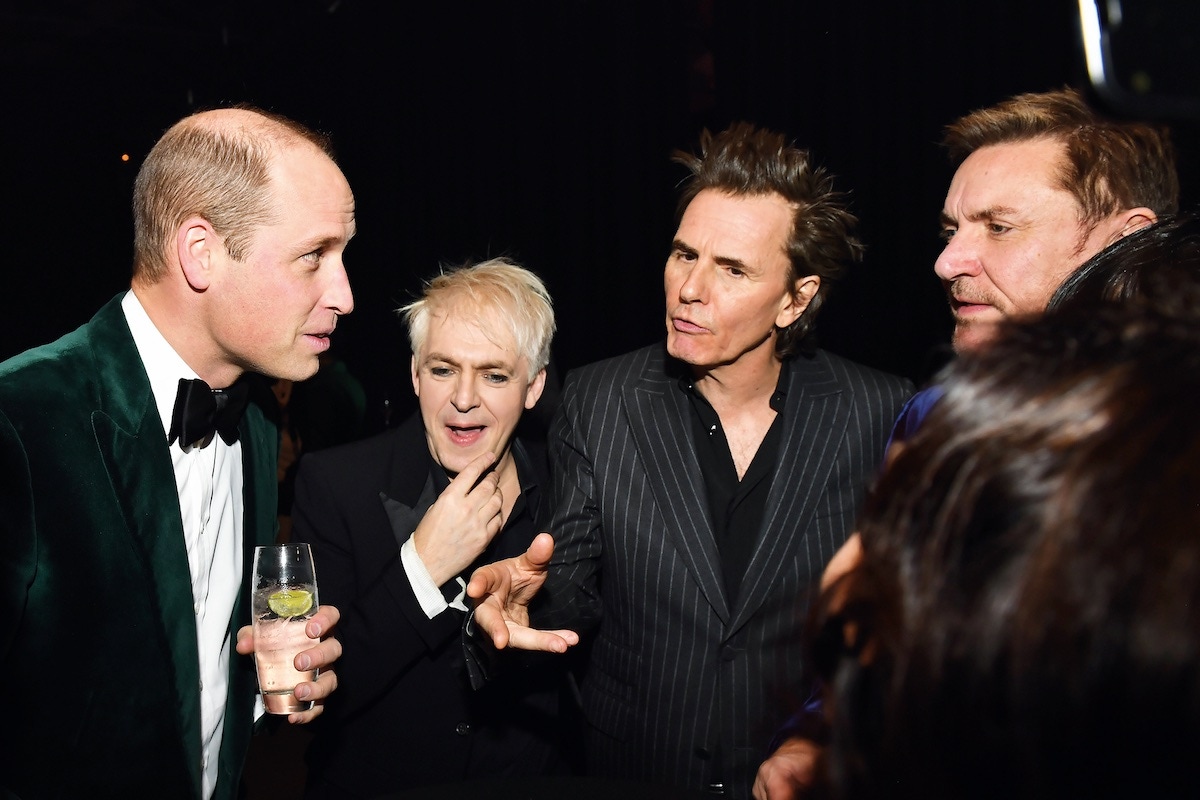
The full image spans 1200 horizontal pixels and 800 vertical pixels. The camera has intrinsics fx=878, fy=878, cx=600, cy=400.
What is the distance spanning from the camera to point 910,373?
3.02 metres

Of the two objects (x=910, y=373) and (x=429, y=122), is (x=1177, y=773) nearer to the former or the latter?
(x=910, y=373)

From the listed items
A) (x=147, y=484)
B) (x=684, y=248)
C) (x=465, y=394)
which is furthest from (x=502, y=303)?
(x=147, y=484)

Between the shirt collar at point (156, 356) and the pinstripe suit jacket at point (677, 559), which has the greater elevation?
the shirt collar at point (156, 356)

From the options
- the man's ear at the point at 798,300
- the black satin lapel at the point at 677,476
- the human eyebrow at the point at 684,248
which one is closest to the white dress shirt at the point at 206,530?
the black satin lapel at the point at 677,476

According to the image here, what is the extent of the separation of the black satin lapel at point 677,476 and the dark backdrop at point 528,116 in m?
1.07

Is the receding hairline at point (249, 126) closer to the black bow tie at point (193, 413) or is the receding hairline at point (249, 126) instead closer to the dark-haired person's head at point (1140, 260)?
the black bow tie at point (193, 413)

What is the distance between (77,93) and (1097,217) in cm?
830

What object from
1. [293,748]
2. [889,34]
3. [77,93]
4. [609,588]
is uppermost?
[77,93]

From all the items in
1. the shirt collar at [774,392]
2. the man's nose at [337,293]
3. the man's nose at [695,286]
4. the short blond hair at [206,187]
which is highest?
the short blond hair at [206,187]

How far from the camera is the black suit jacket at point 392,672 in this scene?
204 cm

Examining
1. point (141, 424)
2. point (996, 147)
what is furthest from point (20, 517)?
point (996, 147)

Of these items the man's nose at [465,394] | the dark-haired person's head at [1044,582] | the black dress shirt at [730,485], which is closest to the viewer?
the dark-haired person's head at [1044,582]

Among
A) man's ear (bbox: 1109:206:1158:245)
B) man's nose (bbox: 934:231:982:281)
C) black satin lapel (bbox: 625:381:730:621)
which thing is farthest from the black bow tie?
man's ear (bbox: 1109:206:1158:245)

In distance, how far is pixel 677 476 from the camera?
2211 millimetres
